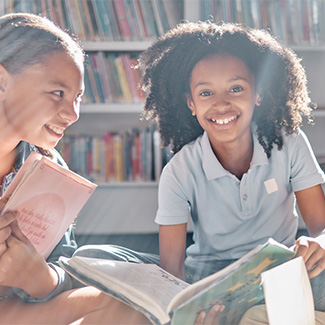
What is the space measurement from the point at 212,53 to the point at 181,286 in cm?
52

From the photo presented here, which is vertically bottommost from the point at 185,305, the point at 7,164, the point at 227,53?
the point at 185,305

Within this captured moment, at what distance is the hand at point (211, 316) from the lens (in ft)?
2.22

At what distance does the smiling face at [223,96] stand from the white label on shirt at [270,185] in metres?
0.12

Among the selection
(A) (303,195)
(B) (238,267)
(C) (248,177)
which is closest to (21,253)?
(B) (238,267)

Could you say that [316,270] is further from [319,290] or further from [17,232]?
[17,232]

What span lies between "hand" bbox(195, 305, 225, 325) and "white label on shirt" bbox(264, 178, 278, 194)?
1.24 ft

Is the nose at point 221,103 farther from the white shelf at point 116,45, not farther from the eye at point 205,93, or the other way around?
the white shelf at point 116,45

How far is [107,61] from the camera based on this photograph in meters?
2.00

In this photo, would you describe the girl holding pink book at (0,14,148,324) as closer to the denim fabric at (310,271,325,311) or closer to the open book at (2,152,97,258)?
the open book at (2,152,97,258)

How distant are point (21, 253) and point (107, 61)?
1380 millimetres

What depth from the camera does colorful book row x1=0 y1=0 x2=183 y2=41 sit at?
1949mm

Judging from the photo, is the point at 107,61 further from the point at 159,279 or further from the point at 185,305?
the point at 185,305

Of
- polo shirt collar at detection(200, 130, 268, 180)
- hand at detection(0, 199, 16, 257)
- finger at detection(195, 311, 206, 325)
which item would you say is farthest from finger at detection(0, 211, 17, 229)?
polo shirt collar at detection(200, 130, 268, 180)

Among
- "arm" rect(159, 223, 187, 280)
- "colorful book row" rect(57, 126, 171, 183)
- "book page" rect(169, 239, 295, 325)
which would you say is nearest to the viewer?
"book page" rect(169, 239, 295, 325)
